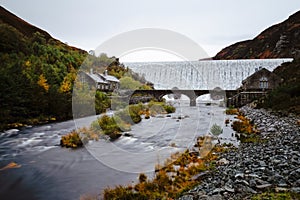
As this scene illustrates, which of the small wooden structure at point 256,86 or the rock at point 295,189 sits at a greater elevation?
the small wooden structure at point 256,86

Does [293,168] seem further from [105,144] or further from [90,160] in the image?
[105,144]

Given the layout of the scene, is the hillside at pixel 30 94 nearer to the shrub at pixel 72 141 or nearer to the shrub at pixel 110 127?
the shrub at pixel 72 141

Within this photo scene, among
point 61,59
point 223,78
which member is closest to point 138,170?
point 61,59

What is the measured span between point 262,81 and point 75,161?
92.1ft

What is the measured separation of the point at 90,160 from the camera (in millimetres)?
9102

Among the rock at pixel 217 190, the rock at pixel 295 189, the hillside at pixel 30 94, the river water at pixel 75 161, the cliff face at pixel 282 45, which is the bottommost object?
the river water at pixel 75 161

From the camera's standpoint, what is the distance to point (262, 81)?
103ft

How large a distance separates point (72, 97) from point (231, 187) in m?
20.1

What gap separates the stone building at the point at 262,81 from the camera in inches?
1202

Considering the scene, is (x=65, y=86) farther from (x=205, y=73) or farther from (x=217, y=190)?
(x=205, y=73)

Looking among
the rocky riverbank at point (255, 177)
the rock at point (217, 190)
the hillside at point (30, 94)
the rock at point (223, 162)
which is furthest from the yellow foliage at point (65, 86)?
the rock at point (217, 190)

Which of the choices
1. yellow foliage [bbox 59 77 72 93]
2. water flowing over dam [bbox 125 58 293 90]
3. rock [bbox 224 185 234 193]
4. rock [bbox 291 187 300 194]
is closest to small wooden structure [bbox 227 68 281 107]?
Result: water flowing over dam [bbox 125 58 293 90]

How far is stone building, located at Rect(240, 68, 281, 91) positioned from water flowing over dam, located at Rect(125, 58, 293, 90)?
9.52 meters

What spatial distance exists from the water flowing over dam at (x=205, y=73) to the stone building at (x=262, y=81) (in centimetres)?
952
